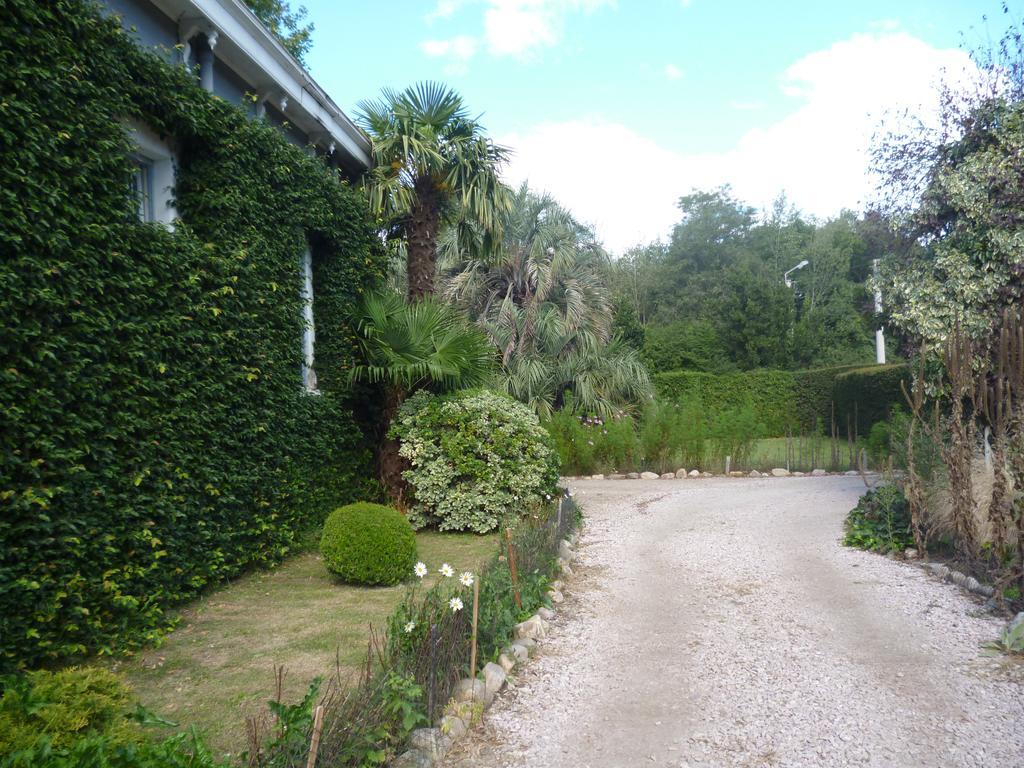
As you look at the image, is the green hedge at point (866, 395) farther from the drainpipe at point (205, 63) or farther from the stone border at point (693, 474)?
the drainpipe at point (205, 63)

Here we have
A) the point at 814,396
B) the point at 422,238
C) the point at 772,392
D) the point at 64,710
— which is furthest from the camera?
the point at 772,392

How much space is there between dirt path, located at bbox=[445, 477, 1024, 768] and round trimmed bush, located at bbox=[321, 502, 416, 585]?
63.7 inches

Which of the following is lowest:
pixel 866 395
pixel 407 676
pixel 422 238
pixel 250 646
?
pixel 250 646

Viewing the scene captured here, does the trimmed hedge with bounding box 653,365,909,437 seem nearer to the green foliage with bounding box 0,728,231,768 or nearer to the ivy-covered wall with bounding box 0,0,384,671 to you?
the ivy-covered wall with bounding box 0,0,384,671

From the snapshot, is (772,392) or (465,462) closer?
(465,462)

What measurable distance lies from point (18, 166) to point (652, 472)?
1407 centimetres

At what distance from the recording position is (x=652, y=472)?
16.4 meters

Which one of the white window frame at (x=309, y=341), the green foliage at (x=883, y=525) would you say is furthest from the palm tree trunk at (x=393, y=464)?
the green foliage at (x=883, y=525)

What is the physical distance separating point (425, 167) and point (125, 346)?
6.07 m

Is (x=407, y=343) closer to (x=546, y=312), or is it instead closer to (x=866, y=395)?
(x=546, y=312)

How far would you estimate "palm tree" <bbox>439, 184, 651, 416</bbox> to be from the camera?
18.2 meters

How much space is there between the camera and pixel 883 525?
336 inches

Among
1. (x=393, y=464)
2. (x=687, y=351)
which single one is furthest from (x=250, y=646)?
(x=687, y=351)

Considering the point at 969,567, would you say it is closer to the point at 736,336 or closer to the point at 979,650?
the point at 979,650
